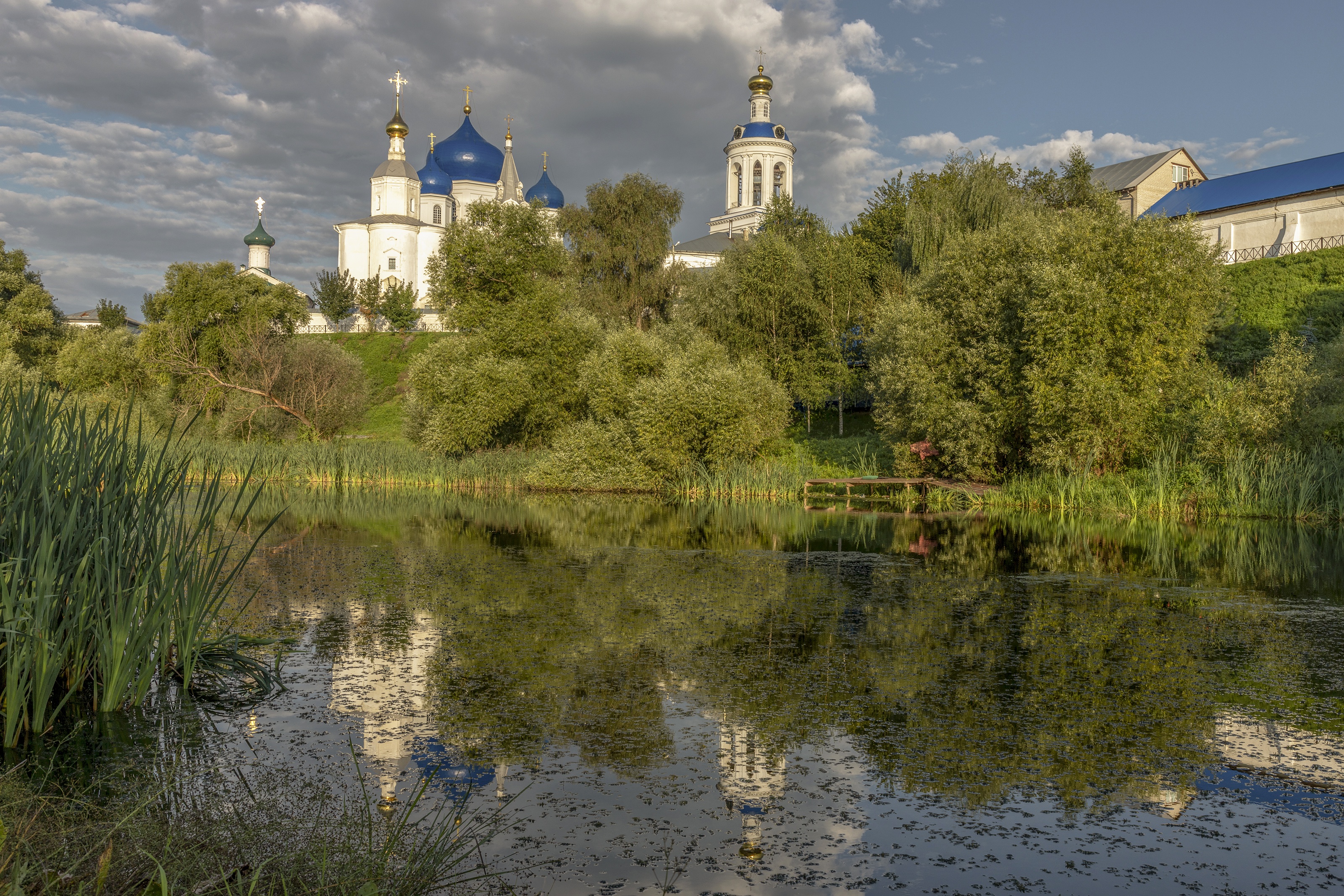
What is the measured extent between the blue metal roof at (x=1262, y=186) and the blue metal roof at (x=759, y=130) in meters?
35.6

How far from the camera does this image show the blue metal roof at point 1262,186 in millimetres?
44781

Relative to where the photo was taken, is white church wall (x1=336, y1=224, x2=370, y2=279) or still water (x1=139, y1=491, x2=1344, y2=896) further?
white church wall (x1=336, y1=224, x2=370, y2=279)

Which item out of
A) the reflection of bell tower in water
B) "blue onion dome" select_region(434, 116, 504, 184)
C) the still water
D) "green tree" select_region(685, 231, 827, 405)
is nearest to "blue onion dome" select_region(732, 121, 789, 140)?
"blue onion dome" select_region(434, 116, 504, 184)

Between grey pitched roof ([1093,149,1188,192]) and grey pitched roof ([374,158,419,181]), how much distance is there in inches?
2080

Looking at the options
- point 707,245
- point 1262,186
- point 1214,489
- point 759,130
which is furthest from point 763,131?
point 1214,489

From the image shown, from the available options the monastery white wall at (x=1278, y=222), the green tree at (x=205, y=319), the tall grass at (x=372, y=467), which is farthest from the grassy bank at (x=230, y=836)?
the monastery white wall at (x=1278, y=222)

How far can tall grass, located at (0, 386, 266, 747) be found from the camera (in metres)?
5.36

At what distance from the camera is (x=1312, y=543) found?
16.1m

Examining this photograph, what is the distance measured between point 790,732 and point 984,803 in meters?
1.39

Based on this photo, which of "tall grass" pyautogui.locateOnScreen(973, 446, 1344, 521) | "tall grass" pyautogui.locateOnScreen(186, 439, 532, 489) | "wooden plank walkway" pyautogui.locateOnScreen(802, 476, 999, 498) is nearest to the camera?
"tall grass" pyautogui.locateOnScreen(973, 446, 1344, 521)

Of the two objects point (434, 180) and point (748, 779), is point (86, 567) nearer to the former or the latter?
point (748, 779)

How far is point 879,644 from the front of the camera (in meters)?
8.48

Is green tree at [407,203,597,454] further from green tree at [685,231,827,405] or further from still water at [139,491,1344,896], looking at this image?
still water at [139,491,1344,896]

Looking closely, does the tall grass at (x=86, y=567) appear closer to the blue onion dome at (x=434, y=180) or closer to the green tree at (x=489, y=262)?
the green tree at (x=489, y=262)
